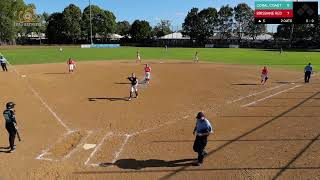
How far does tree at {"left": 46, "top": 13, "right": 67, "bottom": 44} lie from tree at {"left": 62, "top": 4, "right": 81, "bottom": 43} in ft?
4.12

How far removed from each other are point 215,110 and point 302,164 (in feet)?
26.7

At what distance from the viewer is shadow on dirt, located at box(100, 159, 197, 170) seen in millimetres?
11789

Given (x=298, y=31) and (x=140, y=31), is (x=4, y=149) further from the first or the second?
(x=140, y=31)

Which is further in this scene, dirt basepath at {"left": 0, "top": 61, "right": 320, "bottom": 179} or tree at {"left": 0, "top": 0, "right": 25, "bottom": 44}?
tree at {"left": 0, "top": 0, "right": 25, "bottom": 44}

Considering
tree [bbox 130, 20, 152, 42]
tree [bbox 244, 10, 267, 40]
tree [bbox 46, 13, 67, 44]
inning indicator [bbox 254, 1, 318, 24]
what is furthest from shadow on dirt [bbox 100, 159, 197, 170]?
tree [bbox 244, 10, 267, 40]

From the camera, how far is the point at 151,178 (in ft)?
35.8

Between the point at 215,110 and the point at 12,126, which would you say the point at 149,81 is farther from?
the point at 12,126

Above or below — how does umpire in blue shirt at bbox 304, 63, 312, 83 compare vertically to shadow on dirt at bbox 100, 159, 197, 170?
above

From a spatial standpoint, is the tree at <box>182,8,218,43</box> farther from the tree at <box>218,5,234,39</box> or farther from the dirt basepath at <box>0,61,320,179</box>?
the dirt basepath at <box>0,61,320,179</box>

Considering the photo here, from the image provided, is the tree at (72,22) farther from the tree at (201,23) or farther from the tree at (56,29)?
the tree at (201,23)

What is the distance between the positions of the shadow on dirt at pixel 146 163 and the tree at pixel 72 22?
4465 inches

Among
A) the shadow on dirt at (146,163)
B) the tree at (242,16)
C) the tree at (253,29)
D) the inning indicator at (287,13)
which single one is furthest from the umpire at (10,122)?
the tree at (242,16)

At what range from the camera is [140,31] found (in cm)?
12669

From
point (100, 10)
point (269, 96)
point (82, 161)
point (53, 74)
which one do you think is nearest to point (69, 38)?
point (100, 10)
